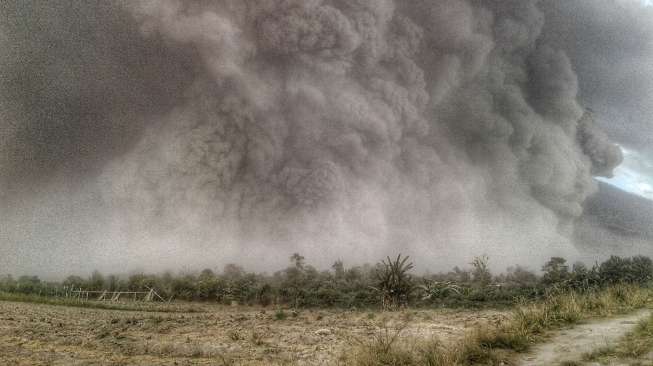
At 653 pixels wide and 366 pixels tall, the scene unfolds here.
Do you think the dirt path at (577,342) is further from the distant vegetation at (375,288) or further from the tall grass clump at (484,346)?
the distant vegetation at (375,288)

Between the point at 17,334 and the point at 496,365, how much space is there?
14285mm

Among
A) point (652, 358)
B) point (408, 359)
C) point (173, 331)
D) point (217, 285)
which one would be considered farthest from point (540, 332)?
point (217, 285)

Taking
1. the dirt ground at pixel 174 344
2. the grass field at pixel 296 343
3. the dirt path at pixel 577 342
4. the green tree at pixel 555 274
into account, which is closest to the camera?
the dirt path at pixel 577 342

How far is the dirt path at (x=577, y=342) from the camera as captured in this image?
661 cm

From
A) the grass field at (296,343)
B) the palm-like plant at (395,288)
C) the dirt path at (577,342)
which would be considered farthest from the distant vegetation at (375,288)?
the dirt path at (577,342)

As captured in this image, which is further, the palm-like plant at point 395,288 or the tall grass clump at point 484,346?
the palm-like plant at point 395,288

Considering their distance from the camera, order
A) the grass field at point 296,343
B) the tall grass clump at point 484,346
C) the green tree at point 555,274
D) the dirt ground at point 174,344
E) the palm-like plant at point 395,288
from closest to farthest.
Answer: the tall grass clump at point 484,346 → the grass field at point 296,343 → the dirt ground at point 174,344 → the palm-like plant at point 395,288 → the green tree at point 555,274

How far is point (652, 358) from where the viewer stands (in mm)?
6004

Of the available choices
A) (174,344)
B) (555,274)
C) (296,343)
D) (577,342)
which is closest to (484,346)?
(577,342)

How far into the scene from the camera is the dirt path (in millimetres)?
6609

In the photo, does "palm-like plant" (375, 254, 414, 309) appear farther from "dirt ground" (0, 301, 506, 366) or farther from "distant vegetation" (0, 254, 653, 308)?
"dirt ground" (0, 301, 506, 366)

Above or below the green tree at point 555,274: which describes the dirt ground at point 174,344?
below

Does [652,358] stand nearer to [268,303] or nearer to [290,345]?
[290,345]

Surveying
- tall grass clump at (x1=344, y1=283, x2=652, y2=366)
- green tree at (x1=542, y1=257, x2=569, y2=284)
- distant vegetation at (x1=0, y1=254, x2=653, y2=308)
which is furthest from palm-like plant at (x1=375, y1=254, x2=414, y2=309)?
tall grass clump at (x1=344, y1=283, x2=652, y2=366)
